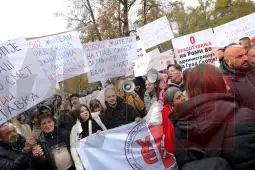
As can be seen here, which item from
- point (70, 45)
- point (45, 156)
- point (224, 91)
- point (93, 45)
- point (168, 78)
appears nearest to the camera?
point (224, 91)

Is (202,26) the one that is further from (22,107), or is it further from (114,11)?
(22,107)

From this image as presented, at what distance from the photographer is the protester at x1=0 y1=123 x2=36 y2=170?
2859mm

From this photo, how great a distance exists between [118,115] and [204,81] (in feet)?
7.77

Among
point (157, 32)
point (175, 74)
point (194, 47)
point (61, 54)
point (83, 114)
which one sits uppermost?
point (157, 32)

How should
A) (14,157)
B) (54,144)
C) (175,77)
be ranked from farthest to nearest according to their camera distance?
(175,77) < (54,144) < (14,157)

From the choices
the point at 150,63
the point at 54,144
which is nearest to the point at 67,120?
the point at 54,144

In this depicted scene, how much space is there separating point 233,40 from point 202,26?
20.5 m

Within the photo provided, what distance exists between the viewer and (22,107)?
3.33 meters

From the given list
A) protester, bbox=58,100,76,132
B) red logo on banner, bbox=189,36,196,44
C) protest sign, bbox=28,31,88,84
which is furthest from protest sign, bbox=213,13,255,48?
protester, bbox=58,100,76,132

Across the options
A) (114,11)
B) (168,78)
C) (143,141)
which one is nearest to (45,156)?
(143,141)

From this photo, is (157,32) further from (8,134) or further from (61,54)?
(8,134)

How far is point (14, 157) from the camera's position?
9.57ft

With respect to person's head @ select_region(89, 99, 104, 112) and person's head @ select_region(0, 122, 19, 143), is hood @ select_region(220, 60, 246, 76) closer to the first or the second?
person's head @ select_region(0, 122, 19, 143)

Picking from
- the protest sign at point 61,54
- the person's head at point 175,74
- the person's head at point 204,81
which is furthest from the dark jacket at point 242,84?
the protest sign at point 61,54
